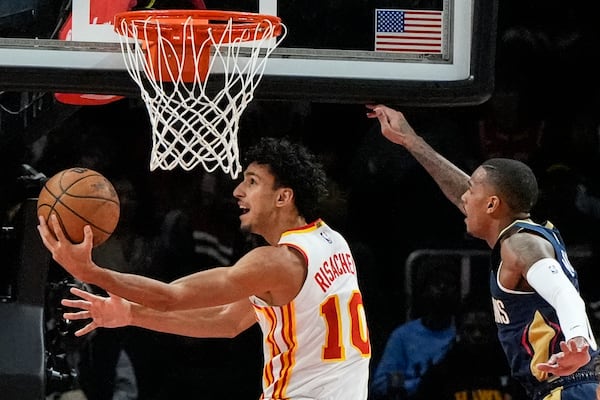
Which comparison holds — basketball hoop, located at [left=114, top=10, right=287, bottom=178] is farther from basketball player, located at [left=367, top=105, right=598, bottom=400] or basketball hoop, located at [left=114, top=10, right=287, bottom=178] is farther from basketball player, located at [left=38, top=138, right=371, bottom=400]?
basketball player, located at [left=367, top=105, right=598, bottom=400]

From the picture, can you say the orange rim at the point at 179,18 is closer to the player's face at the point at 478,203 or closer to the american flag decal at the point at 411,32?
the american flag decal at the point at 411,32

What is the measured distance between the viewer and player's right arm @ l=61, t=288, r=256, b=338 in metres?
3.82

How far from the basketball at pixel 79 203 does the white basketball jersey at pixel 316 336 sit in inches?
24.4

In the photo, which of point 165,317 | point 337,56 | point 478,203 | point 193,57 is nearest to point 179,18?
point 193,57

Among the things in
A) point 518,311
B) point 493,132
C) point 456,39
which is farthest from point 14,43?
point 493,132

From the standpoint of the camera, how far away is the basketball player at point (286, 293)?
3578 mm

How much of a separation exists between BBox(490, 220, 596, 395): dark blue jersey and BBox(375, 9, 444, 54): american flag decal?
947mm

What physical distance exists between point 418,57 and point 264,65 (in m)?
0.69

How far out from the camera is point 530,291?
13.1 feet

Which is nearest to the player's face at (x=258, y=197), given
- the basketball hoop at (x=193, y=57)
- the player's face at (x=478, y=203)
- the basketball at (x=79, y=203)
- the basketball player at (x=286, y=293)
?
the basketball player at (x=286, y=293)

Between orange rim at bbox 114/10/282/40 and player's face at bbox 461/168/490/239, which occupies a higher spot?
orange rim at bbox 114/10/282/40

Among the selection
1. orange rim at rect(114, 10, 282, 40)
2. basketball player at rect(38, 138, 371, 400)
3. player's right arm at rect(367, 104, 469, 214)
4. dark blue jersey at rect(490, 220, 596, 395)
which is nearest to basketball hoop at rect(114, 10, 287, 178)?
orange rim at rect(114, 10, 282, 40)

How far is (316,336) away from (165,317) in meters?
Result: 0.66

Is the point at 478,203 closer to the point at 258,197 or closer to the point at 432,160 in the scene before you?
the point at 432,160
